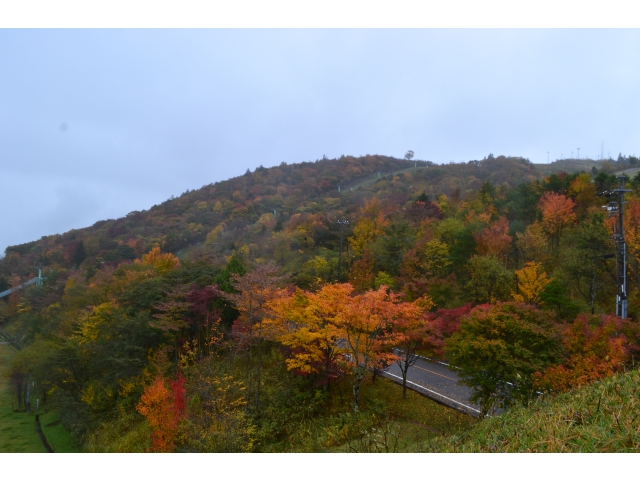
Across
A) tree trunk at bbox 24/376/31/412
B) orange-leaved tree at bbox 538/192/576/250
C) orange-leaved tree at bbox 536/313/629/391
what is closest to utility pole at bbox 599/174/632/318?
orange-leaved tree at bbox 536/313/629/391

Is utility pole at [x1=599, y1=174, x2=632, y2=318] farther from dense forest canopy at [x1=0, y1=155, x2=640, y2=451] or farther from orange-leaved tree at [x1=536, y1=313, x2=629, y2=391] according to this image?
orange-leaved tree at [x1=536, y1=313, x2=629, y2=391]

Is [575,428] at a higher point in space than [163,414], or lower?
higher

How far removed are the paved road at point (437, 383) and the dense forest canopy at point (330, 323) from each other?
980mm

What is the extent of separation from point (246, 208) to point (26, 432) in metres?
55.1

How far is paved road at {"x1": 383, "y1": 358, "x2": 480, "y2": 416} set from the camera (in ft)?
46.7

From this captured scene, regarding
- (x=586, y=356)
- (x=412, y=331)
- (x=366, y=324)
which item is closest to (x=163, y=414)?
(x=366, y=324)

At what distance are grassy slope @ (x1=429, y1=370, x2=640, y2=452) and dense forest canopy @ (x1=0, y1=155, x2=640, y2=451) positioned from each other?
3837 millimetres

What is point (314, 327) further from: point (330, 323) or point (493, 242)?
point (493, 242)

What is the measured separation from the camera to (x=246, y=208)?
7588 centimetres

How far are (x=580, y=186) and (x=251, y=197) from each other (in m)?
68.8

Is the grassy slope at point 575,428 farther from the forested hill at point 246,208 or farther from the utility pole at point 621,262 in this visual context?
the forested hill at point 246,208

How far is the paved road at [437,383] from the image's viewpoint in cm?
1423

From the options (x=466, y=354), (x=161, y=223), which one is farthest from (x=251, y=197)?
(x=466, y=354)

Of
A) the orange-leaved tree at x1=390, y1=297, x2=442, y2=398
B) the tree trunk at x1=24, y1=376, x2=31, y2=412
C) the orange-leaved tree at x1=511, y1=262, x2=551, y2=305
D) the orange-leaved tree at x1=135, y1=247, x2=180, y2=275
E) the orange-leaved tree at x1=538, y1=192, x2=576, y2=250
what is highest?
the orange-leaved tree at x1=538, y1=192, x2=576, y2=250
